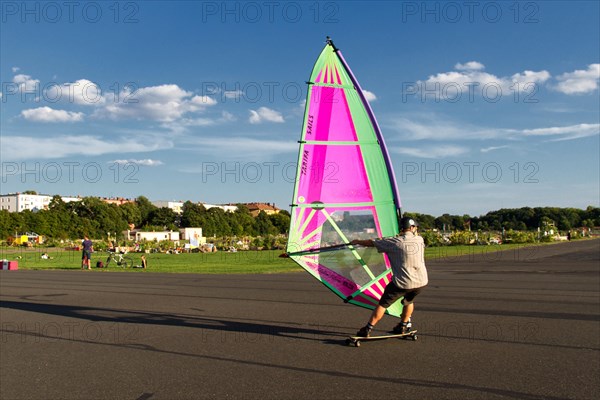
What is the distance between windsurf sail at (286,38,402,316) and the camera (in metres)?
8.34

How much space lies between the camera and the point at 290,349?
7.16 m

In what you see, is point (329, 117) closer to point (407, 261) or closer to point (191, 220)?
point (407, 261)

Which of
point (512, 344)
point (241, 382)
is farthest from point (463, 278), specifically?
point (241, 382)

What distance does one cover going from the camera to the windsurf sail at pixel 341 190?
8336mm

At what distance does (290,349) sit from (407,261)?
205 centimetres

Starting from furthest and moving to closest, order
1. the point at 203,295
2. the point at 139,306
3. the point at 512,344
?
1. the point at 203,295
2. the point at 139,306
3. the point at 512,344

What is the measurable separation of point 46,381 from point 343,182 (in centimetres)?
507

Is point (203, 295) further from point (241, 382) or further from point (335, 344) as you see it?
point (241, 382)

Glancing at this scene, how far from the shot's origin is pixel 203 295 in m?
13.8

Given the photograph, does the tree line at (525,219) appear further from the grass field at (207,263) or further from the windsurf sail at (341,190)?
the windsurf sail at (341,190)

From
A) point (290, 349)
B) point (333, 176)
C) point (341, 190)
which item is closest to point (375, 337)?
point (290, 349)

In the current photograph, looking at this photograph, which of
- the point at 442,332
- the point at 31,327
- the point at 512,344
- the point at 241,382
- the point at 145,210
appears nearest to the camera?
the point at 241,382

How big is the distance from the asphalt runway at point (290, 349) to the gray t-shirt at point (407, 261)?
915 mm

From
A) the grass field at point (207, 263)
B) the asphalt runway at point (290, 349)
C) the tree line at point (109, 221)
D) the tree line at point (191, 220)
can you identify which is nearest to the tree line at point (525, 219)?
the tree line at point (191, 220)
